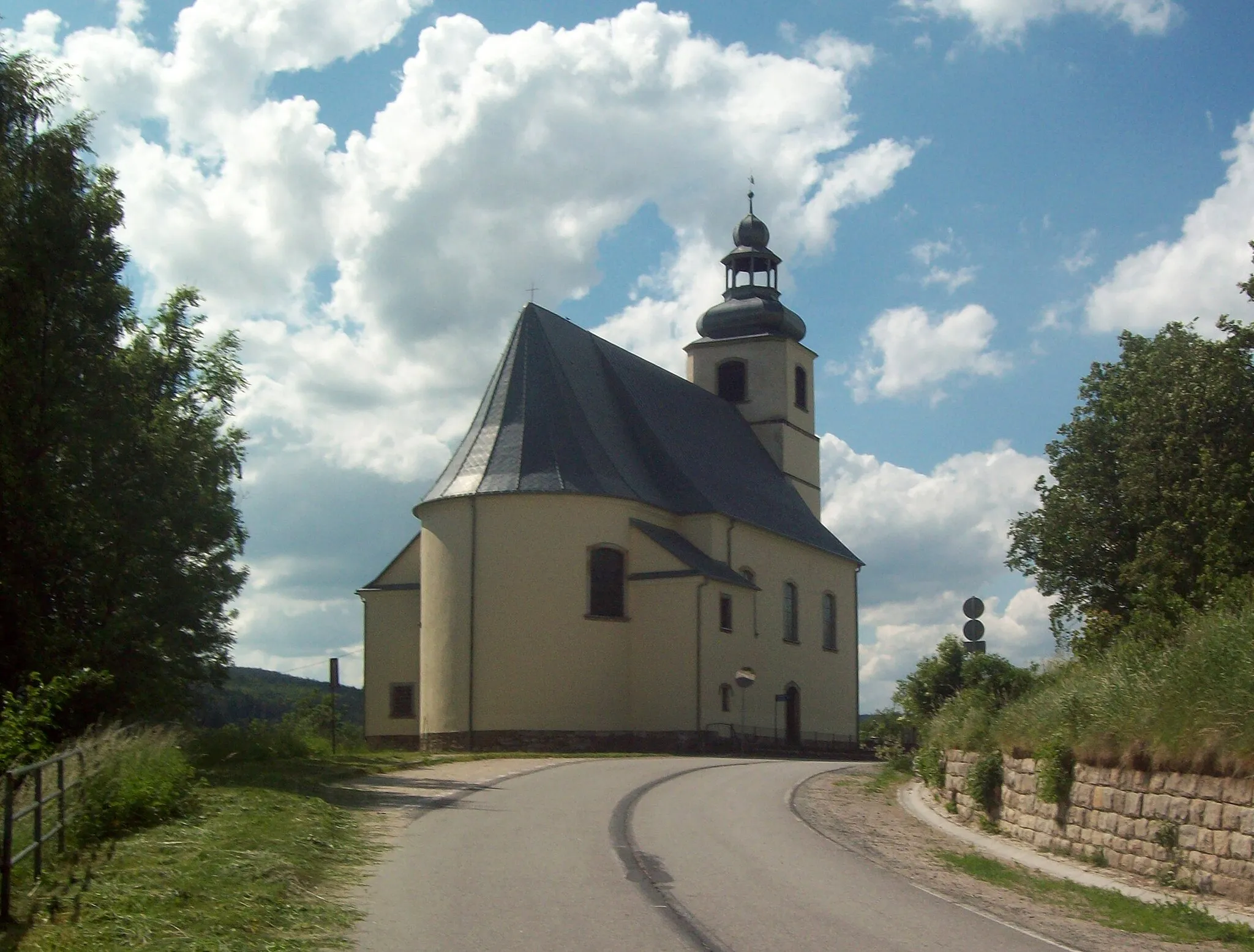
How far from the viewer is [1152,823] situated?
13344 mm

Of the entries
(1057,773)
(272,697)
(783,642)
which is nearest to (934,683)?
(1057,773)

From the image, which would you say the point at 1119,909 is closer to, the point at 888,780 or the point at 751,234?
the point at 888,780

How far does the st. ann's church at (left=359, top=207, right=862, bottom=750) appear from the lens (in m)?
38.9

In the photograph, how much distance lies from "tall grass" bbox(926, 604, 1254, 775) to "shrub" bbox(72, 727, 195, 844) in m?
9.45

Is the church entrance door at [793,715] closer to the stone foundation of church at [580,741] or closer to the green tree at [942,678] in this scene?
the stone foundation of church at [580,741]

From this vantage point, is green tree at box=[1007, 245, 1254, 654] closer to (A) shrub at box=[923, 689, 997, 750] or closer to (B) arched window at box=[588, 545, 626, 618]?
(A) shrub at box=[923, 689, 997, 750]

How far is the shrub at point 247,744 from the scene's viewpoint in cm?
2220

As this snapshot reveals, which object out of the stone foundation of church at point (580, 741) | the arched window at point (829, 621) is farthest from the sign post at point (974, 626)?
the arched window at point (829, 621)

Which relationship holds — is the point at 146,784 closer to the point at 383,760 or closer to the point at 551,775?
the point at 551,775

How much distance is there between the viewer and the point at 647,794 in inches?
805

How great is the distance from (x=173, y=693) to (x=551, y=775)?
6308mm

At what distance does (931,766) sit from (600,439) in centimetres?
2318

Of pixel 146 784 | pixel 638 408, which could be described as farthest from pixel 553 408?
pixel 146 784

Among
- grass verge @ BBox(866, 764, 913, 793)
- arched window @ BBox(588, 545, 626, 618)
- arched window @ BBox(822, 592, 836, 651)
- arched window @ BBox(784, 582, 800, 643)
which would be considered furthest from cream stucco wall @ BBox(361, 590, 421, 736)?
grass verge @ BBox(866, 764, 913, 793)
